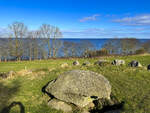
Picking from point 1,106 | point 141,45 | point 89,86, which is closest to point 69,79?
point 89,86

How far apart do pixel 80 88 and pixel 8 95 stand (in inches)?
222

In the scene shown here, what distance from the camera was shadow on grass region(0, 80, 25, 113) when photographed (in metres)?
8.01

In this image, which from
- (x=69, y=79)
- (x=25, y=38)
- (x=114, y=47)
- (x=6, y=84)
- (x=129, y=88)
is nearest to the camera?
(x=69, y=79)

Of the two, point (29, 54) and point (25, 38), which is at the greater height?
point (25, 38)

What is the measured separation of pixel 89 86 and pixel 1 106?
5.93 meters

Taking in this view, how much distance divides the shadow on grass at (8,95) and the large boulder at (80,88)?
2660 mm

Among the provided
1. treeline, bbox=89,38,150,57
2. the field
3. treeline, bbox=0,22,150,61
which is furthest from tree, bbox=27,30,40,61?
the field

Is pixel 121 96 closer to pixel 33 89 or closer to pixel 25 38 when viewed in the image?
pixel 33 89

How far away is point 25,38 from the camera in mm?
43594

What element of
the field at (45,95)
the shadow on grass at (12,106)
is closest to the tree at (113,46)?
the field at (45,95)

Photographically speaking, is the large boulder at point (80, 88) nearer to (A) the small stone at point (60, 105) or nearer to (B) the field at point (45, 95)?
A: (A) the small stone at point (60, 105)

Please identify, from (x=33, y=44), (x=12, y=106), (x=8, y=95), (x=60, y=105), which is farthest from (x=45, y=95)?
(x=33, y=44)

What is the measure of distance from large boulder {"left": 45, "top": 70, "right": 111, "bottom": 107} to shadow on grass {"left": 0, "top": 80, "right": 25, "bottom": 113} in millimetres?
2660

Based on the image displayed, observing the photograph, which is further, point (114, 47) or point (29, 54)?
point (114, 47)
